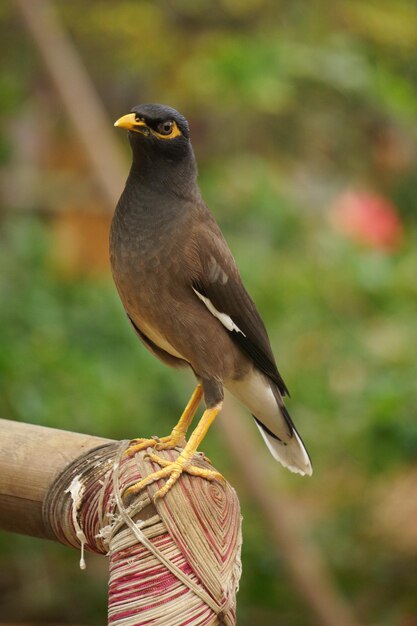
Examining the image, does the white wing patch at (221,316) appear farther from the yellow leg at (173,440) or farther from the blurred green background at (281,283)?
the blurred green background at (281,283)

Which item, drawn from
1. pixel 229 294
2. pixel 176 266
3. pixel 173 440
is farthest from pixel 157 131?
pixel 173 440

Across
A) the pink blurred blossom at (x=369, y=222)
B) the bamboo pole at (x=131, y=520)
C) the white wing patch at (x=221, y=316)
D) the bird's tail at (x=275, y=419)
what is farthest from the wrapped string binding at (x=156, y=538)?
the pink blurred blossom at (x=369, y=222)

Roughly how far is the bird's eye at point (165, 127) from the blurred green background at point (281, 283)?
1546 millimetres

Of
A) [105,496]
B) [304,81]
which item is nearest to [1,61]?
[304,81]

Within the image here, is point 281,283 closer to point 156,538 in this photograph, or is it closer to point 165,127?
point 165,127

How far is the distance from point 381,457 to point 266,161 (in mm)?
1997

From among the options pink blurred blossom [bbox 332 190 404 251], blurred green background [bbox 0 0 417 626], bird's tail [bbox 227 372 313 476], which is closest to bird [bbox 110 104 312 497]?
bird's tail [bbox 227 372 313 476]

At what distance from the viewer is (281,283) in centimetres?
435

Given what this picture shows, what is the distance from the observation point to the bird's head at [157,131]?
2343 mm

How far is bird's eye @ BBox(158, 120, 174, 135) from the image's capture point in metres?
2.37

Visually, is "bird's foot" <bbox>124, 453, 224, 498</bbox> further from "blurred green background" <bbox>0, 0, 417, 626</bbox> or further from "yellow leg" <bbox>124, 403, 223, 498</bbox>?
"blurred green background" <bbox>0, 0, 417, 626</bbox>

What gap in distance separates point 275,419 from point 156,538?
1.05m

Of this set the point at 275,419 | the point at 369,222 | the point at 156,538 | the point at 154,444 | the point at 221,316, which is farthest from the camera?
the point at 369,222

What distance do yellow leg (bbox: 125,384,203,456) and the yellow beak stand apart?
2.16 feet
